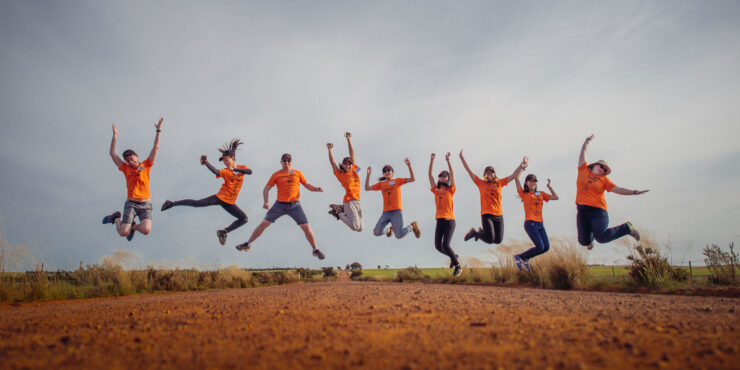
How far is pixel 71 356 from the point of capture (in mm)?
3805

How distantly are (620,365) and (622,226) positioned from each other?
8413mm

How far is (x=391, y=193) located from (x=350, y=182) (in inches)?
52.2

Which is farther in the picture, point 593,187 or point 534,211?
point 534,211

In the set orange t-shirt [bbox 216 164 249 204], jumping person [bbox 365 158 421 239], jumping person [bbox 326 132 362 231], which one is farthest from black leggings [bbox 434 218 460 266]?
orange t-shirt [bbox 216 164 249 204]

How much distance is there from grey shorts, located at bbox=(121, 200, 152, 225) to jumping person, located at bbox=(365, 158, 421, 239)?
5.63 m

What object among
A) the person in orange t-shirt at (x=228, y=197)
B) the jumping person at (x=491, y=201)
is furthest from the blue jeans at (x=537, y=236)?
the person in orange t-shirt at (x=228, y=197)

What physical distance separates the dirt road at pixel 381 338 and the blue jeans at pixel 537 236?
5720 millimetres

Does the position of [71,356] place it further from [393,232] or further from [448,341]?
[393,232]

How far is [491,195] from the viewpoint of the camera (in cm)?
1193

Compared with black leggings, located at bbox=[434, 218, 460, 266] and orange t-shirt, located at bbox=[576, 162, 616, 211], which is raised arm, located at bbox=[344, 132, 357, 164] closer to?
black leggings, located at bbox=[434, 218, 460, 266]

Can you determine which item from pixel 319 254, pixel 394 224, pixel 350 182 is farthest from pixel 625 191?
pixel 319 254

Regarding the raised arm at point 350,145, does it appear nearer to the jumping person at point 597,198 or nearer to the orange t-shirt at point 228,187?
the orange t-shirt at point 228,187

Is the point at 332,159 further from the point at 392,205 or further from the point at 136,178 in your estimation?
the point at 136,178

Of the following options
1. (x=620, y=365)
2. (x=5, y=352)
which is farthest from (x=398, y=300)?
(x=5, y=352)
